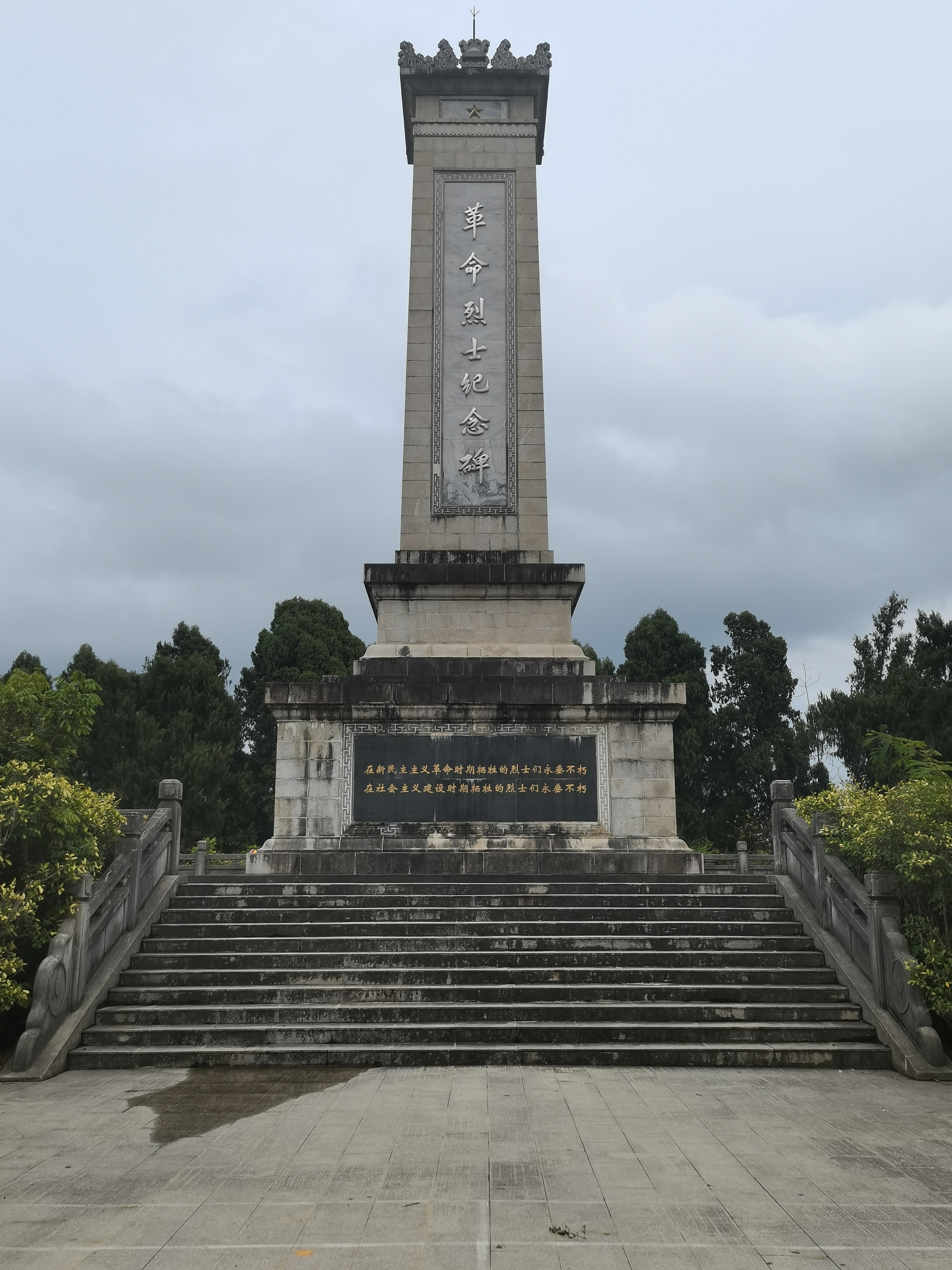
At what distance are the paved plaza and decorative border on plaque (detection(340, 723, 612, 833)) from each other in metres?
5.19

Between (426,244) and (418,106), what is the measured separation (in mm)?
2476

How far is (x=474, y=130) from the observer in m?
14.8

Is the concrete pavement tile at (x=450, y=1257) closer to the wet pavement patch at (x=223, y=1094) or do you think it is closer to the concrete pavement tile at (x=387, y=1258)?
the concrete pavement tile at (x=387, y=1258)

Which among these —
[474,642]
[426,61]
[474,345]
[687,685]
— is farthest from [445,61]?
[687,685]

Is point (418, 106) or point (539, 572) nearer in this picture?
point (539, 572)

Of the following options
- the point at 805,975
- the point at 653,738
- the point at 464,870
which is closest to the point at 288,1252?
the point at 805,975

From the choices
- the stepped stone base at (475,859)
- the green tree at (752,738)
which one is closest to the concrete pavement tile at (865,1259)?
the stepped stone base at (475,859)

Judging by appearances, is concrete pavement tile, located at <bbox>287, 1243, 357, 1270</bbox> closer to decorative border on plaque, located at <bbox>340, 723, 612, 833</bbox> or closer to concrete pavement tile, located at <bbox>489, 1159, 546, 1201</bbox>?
concrete pavement tile, located at <bbox>489, 1159, 546, 1201</bbox>

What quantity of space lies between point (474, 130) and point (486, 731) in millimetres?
9765

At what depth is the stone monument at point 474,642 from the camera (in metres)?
11.3

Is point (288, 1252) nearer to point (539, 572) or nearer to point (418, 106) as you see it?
point (539, 572)

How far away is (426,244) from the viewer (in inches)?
564

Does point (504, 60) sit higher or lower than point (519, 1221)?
higher

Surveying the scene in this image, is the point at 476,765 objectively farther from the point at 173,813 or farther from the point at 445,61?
the point at 445,61
